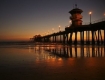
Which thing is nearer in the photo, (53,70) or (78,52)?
(53,70)

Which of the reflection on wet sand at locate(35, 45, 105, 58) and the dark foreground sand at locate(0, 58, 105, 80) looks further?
the reflection on wet sand at locate(35, 45, 105, 58)

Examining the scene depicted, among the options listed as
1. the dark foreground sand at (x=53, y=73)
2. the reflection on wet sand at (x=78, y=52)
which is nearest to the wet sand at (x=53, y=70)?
the dark foreground sand at (x=53, y=73)

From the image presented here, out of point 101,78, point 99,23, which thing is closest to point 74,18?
point 99,23

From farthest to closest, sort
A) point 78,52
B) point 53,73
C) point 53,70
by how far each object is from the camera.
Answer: point 78,52 → point 53,70 → point 53,73

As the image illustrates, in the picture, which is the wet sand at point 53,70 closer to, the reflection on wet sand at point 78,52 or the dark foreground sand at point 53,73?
the dark foreground sand at point 53,73

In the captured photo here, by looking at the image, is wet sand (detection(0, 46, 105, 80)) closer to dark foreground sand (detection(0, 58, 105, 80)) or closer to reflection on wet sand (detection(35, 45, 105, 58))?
dark foreground sand (detection(0, 58, 105, 80))

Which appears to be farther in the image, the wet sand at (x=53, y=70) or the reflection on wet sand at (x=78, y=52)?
the reflection on wet sand at (x=78, y=52)

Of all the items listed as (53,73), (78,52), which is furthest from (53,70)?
(78,52)

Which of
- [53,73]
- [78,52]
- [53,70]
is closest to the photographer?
[53,73]

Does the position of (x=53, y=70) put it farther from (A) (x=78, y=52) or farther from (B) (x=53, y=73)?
(A) (x=78, y=52)

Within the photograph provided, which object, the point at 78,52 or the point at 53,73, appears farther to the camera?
the point at 78,52

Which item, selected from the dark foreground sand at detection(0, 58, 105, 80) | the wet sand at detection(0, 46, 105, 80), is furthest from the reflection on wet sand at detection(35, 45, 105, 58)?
the dark foreground sand at detection(0, 58, 105, 80)

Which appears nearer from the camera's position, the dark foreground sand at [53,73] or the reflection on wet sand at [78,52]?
the dark foreground sand at [53,73]

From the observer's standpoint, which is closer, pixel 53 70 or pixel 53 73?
pixel 53 73
